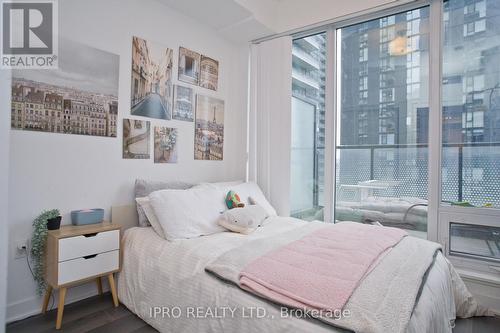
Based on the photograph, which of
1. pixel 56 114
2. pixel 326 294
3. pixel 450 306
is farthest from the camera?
pixel 56 114

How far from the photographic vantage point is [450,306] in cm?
162

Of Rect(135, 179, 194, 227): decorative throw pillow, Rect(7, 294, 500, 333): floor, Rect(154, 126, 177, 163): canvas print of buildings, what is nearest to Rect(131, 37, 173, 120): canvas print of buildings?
Rect(154, 126, 177, 163): canvas print of buildings

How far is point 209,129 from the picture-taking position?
3.14m

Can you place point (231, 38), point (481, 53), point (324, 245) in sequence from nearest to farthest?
point (324, 245) < point (481, 53) < point (231, 38)

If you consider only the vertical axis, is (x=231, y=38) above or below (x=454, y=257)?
above

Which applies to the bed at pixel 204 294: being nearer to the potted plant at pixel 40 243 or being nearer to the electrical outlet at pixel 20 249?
the potted plant at pixel 40 243

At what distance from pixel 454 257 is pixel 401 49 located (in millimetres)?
1966

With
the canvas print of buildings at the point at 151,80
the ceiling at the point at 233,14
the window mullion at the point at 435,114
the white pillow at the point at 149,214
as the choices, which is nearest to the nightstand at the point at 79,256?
the white pillow at the point at 149,214

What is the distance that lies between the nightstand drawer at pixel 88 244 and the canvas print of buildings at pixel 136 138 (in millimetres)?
727

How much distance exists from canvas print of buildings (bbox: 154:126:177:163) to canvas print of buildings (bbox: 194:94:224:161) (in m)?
0.29

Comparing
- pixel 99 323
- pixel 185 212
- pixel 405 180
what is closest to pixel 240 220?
pixel 185 212

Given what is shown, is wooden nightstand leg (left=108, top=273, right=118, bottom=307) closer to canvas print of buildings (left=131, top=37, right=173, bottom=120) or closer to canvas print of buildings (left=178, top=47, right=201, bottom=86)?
canvas print of buildings (left=131, top=37, right=173, bottom=120)

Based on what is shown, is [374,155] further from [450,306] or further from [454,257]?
[450,306]

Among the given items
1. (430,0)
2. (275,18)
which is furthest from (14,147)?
(430,0)
